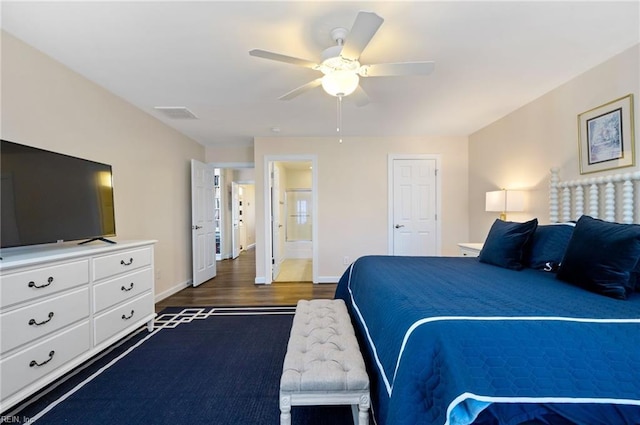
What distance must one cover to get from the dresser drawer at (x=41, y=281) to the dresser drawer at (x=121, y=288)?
179 mm

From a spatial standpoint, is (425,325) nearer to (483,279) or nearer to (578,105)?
(483,279)

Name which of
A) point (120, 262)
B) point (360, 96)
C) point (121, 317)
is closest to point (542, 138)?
point (360, 96)

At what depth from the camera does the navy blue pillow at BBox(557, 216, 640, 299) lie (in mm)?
1456

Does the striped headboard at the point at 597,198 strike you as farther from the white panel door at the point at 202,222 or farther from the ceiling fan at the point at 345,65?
the white panel door at the point at 202,222

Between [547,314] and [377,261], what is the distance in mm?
1375

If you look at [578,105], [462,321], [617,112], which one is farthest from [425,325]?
[578,105]

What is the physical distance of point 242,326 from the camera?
285 centimetres

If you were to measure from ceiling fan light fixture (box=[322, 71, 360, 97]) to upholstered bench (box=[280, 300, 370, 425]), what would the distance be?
1628mm

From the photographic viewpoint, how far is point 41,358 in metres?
1.67

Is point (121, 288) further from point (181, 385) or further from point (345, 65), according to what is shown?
point (345, 65)

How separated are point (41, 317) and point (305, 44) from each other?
242 cm

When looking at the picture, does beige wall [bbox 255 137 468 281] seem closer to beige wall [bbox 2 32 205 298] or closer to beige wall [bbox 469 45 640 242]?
beige wall [bbox 469 45 640 242]

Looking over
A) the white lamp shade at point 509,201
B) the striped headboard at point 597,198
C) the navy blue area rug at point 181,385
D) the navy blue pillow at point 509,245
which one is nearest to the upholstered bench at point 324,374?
the navy blue area rug at point 181,385

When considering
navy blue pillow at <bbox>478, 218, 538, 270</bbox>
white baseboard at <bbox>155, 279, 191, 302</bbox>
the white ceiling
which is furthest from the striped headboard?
white baseboard at <bbox>155, 279, 191, 302</bbox>
